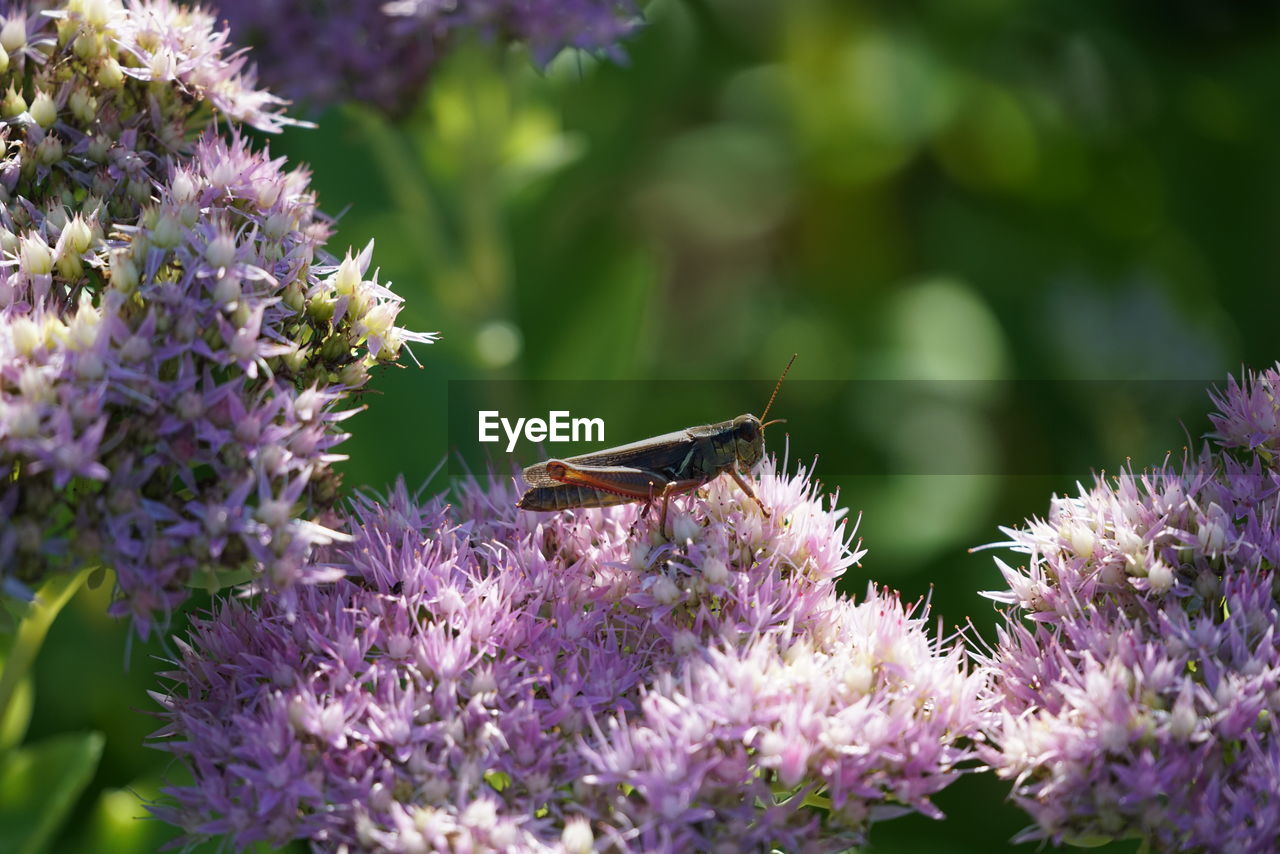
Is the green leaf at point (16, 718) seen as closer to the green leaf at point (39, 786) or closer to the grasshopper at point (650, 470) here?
the green leaf at point (39, 786)

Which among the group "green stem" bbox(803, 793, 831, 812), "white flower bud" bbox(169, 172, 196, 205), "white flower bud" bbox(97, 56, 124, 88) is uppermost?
"white flower bud" bbox(97, 56, 124, 88)

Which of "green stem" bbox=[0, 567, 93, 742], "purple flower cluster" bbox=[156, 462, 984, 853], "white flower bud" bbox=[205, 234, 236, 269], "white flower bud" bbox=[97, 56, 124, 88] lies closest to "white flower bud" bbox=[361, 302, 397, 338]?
"white flower bud" bbox=[205, 234, 236, 269]

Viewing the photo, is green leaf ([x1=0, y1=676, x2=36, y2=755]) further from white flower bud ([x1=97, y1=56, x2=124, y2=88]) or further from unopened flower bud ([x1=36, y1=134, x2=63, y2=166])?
white flower bud ([x1=97, y1=56, x2=124, y2=88])

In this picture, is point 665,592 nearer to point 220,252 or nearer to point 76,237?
point 220,252

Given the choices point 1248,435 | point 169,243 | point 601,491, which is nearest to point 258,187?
point 169,243

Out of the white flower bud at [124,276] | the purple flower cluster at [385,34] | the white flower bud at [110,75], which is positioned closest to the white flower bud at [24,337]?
the white flower bud at [124,276]

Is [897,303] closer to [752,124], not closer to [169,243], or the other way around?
[752,124]

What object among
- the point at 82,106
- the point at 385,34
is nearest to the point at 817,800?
the point at 82,106
